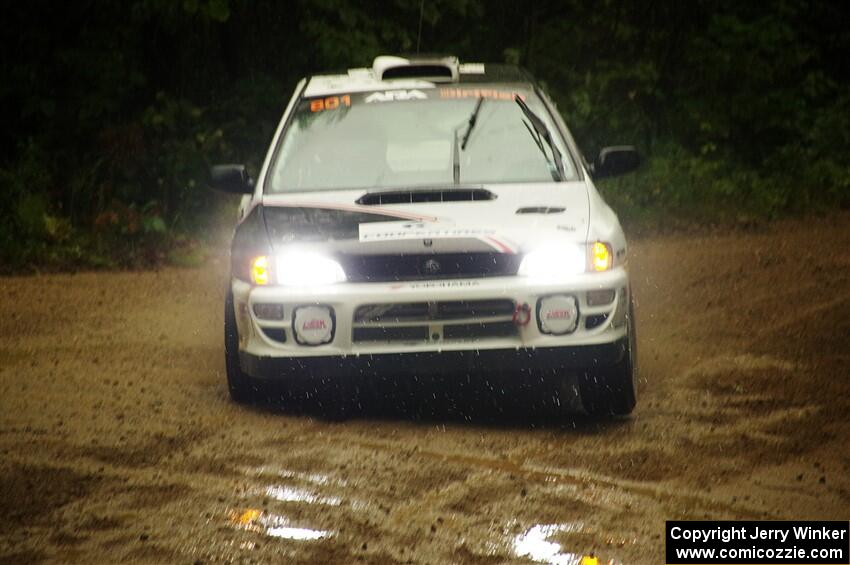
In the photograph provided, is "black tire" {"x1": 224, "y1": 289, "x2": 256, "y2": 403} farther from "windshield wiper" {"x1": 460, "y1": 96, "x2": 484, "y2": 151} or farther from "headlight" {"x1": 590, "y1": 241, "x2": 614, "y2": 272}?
"headlight" {"x1": 590, "y1": 241, "x2": 614, "y2": 272}

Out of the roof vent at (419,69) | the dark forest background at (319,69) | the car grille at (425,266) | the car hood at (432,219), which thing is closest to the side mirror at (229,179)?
the car hood at (432,219)

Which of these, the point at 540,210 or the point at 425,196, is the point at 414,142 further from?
the point at 540,210

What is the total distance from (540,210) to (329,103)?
1.74 m

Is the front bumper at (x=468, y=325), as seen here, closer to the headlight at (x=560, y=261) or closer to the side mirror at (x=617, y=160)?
the headlight at (x=560, y=261)

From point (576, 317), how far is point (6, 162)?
10.6 meters

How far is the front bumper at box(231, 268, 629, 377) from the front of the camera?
7.11 metres

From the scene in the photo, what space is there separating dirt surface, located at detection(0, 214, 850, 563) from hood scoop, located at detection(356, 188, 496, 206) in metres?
1.10

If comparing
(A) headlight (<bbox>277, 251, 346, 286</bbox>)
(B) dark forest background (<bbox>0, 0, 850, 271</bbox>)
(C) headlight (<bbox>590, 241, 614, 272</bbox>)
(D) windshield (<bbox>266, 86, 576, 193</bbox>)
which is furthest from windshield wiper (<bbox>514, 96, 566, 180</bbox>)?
(B) dark forest background (<bbox>0, 0, 850, 271</bbox>)

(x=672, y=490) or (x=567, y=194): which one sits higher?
(x=567, y=194)

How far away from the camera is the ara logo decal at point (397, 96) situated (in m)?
8.54

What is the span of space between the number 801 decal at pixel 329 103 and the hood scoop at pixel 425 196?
1126 millimetres

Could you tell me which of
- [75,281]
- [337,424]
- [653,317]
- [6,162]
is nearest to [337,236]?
[337,424]

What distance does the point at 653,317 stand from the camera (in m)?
10.6

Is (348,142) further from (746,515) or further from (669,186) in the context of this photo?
(669,186)
